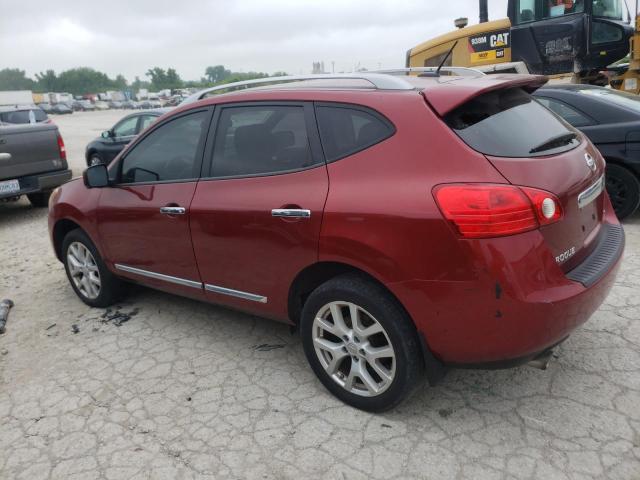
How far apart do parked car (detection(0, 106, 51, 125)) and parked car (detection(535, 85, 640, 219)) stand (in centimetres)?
1438

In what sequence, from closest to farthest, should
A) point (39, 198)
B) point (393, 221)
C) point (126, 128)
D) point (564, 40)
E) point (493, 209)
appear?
1. point (493, 209)
2. point (393, 221)
3. point (39, 198)
4. point (564, 40)
5. point (126, 128)

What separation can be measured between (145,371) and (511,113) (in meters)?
2.66

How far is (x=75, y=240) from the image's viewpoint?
14.4 ft

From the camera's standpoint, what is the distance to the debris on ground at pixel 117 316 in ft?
13.6

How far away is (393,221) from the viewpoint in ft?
7.67

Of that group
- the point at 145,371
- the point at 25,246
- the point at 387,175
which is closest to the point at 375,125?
the point at 387,175

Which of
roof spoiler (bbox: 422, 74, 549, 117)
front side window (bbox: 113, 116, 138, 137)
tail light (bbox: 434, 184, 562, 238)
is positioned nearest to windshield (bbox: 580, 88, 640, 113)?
roof spoiler (bbox: 422, 74, 549, 117)

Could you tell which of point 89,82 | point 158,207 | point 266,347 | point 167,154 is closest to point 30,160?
point 167,154

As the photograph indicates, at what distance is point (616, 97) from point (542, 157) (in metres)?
4.21

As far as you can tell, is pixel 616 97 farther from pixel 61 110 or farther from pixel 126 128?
pixel 61 110

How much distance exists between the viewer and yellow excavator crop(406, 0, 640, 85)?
956 centimetres

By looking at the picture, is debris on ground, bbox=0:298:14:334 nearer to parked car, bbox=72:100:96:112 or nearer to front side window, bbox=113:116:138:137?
front side window, bbox=113:116:138:137

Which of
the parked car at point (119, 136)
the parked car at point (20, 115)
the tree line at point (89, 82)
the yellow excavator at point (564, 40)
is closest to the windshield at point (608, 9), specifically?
the yellow excavator at point (564, 40)

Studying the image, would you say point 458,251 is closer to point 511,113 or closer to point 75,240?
point 511,113
